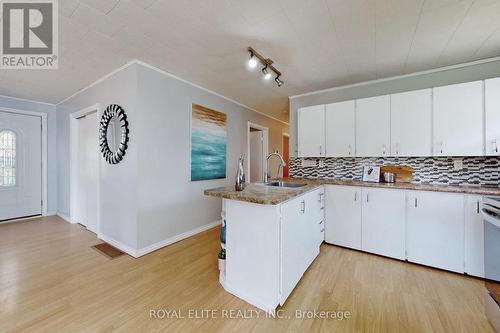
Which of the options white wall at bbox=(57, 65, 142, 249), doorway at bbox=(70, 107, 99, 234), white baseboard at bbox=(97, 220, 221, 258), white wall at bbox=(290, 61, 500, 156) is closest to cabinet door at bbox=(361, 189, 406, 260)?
white wall at bbox=(290, 61, 500, 156)

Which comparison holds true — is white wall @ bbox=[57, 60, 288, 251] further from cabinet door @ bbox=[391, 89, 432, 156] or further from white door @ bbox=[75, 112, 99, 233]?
cabinet door @ bbox=[391, 89, 432, 156]

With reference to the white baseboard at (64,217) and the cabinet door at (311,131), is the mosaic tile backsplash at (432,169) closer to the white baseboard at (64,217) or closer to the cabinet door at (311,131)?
the cabinet door at (311,131)

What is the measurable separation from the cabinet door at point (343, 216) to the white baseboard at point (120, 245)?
2.56 meters

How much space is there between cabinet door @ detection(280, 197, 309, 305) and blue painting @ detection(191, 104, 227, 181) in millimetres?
1908

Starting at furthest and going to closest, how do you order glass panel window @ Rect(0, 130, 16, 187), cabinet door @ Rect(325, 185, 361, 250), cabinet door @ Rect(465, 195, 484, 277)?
glass panel window @ Rect(0, 130, 16, 187)
cabinet door @ Rect(325, 185, 361, 250)
cabinet door @ Rect(465, 195, 484, 277)

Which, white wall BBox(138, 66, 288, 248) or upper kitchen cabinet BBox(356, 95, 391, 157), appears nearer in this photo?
white wall BBox(138, 66, 288, 248)

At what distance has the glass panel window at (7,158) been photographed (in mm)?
3762

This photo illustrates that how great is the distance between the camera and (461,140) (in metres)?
2.26

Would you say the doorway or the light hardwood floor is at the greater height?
the doorway

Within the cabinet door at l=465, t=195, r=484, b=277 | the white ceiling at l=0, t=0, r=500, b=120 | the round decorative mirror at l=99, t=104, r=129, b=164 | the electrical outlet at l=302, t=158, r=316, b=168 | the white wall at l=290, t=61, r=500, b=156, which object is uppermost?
the white ceiling at l=0, t=0, r=500, b=120

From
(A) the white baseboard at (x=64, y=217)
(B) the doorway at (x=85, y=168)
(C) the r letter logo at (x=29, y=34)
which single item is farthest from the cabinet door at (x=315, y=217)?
(A) the white baseboard at (x=64, y=217)

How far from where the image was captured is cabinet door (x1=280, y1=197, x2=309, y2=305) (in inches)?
62.7

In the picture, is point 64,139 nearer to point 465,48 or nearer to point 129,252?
point 129,252

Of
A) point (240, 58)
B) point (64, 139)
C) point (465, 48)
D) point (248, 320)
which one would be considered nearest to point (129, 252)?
point (248, 320)
